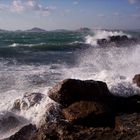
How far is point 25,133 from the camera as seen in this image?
25.2 feet

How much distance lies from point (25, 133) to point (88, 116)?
1482 millimetres

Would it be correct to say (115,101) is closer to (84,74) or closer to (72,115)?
(72,115)

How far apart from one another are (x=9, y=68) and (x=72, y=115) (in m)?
9.90

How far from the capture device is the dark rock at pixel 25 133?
7481 millimetres

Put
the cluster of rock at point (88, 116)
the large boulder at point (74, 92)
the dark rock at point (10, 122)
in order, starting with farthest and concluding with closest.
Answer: the large boulder at point (74, 92) → the dark rock at point (10, 122) → the cluster of rock at point (88, 116)

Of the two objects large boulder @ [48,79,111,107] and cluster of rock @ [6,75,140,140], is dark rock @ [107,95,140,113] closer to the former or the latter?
cluster of rock @ [6,75,140,140]

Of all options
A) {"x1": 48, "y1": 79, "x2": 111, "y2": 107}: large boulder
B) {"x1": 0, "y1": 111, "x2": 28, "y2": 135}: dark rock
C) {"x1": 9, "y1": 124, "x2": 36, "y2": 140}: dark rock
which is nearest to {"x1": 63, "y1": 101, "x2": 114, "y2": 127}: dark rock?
{"x1": 48, "y1": 79, "x2": 111, "y2": 107}: large boulder

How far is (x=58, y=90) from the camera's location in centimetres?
879

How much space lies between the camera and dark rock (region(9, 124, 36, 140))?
748 centimetres

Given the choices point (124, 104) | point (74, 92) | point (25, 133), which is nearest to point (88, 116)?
point (74, 92)

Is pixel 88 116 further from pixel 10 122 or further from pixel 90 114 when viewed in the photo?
pixel 10 122

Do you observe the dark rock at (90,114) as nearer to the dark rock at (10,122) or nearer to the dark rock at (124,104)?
the dark rock at (124,104)

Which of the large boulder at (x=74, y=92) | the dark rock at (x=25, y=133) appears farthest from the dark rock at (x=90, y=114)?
the dark rock at (x=25, y=133)

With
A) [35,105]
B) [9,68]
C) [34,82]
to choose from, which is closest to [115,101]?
[35,105]
